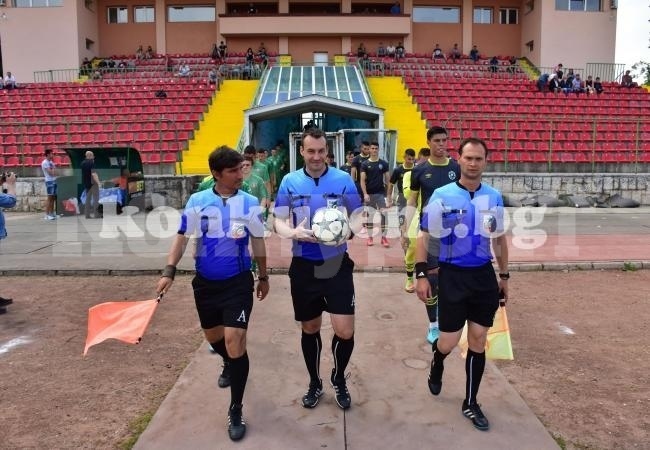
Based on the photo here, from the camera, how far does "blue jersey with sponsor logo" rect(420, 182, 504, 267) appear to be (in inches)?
137

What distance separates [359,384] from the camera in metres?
4.04

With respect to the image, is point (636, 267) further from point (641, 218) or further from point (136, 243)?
point (136, 243)

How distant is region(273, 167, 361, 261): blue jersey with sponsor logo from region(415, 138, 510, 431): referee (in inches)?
25.1

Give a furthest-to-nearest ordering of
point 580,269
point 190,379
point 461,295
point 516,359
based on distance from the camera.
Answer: point 580,269 → point 516,359 → point 190,379 → point 461,295

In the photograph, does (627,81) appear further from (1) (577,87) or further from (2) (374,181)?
(2) (374,181)

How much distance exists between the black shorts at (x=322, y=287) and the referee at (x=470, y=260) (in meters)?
0.66

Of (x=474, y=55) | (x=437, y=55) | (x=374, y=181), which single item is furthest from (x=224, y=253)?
(x=474, y=55)

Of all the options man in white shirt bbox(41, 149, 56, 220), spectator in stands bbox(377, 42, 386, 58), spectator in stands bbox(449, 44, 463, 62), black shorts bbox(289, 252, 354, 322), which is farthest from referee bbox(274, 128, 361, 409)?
spectator in stands bbox(449, 44, 463, 62)

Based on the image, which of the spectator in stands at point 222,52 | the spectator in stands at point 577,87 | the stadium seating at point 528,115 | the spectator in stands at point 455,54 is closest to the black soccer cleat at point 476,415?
the stadium seating at point 528,115

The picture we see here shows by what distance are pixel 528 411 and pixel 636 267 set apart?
5631 millimetres

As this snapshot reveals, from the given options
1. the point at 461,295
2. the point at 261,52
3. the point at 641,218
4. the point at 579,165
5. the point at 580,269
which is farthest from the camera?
the point at 261,52

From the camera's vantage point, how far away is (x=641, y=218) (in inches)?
516

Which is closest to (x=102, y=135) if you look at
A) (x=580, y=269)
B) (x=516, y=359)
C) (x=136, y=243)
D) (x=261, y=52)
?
(x=136, y=243)

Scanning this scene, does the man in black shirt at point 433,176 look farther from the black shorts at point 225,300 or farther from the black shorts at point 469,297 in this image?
the black shorts at point 225,300
